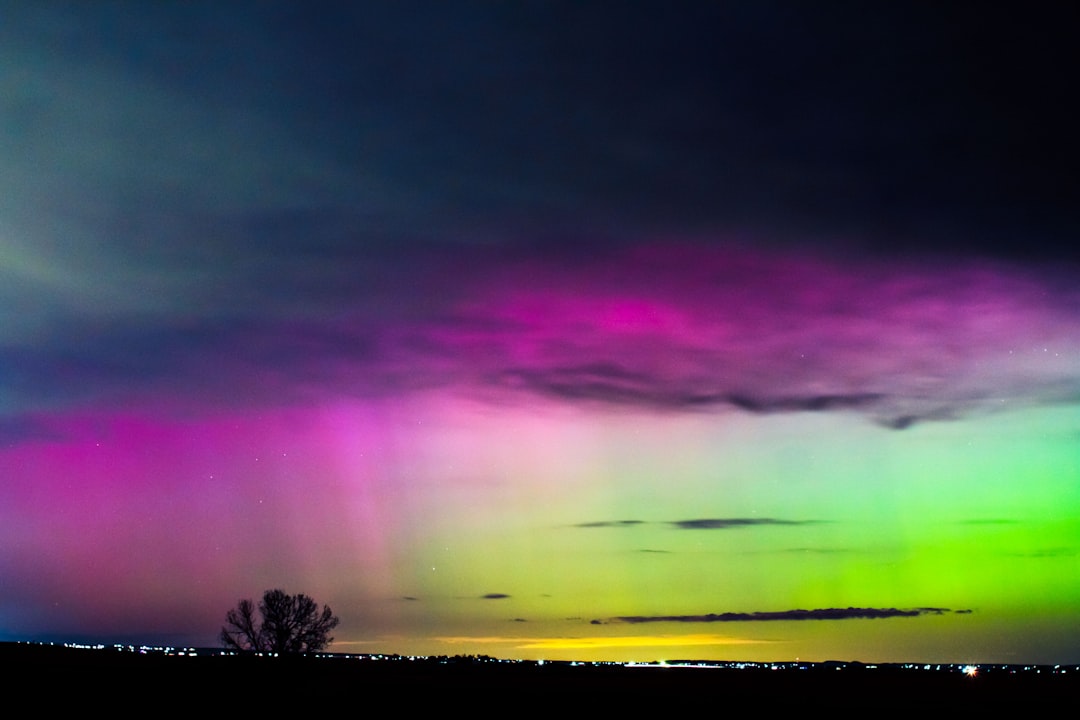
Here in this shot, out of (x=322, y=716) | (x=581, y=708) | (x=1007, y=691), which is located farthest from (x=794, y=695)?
(x=322, y=716)

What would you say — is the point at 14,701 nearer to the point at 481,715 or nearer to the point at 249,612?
the point at 481,715

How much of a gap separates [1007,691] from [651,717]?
58125mm

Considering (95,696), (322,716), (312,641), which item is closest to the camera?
(322,716)

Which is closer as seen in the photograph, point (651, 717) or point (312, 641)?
point (651, 717)

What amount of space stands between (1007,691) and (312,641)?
382 ft

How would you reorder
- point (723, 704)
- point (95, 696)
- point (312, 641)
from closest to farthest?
point (95, 696) → point (723, 704) → point (312, 641)

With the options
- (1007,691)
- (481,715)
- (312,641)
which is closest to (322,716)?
(481,715)

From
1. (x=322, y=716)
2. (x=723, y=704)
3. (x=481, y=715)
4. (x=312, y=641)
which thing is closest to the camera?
(x=322, y=716)

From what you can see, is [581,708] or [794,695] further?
[794,695]

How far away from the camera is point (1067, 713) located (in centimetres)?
7144

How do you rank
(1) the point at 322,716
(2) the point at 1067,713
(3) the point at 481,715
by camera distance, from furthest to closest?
(2) the point at 1067,713, (3) the point at 481,715, (1) the point at 322,716

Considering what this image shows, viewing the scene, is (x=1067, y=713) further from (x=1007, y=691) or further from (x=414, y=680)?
(x=414, y=680)

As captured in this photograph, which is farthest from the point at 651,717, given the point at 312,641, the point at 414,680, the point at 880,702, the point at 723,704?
the point at 312,641

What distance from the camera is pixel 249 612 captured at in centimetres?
18425
